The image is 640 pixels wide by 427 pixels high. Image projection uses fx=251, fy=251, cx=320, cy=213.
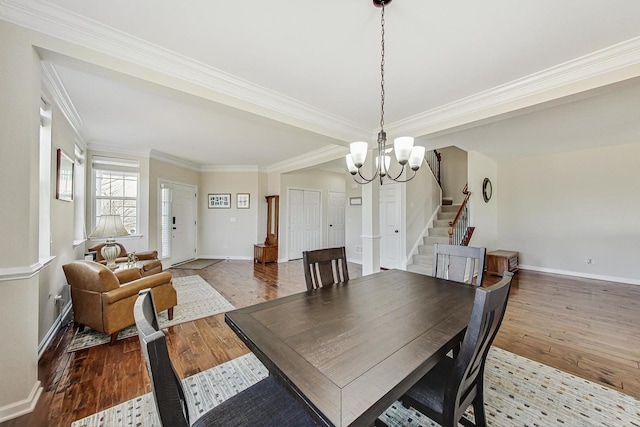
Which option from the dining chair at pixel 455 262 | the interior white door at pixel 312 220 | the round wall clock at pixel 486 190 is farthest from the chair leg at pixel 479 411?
the interior white door at pixel 312 220

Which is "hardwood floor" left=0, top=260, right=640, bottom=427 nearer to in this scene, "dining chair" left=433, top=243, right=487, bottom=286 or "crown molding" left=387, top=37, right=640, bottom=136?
"dining chair" left=433, top=243, right=487, bottom=286

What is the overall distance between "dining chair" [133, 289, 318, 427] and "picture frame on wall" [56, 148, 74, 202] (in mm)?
2880

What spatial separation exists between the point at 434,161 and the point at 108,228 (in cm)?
697

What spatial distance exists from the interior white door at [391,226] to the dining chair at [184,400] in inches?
185

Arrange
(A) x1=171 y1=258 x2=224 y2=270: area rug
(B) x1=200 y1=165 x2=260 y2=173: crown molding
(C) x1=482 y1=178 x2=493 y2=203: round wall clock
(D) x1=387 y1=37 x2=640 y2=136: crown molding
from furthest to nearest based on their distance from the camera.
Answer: (B) x1=200 y1=165 x2=260 y2=173: crown molding < (A) x1=171 y1=258 x2=224 y2=270: area rug < (C) x1=482 y1=178 x2=493 y2=203: round wall clock < (D) x1=387 y1=37 x2=640 y2=136: crown molding

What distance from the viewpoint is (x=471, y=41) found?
1.90m

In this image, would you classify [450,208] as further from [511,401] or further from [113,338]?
[113,338]

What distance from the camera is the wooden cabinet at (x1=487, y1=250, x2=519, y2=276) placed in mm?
4926

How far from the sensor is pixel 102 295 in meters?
2.33

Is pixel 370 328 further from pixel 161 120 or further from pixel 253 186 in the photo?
pixel 253 186

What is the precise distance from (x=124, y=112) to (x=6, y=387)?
3.01 m

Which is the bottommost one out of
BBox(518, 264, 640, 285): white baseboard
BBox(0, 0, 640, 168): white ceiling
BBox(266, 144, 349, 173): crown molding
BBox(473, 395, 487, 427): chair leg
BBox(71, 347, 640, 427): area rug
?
BBox(71, 347, 640, 427): area rug

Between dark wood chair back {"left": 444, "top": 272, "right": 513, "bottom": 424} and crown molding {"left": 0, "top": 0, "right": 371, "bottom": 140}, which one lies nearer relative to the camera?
dark wood chair back {"left": 444, "top": 272, "right": 513, "bottom": 424}

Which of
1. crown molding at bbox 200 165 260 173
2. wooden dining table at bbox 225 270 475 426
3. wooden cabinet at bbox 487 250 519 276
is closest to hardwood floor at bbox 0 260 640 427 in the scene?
wooden cabinet at bbox 487 250 519 276
